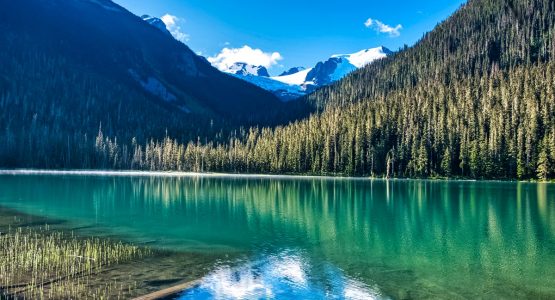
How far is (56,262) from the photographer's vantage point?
27.8 metres

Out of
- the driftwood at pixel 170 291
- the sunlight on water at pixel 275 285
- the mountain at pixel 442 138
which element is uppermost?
the mountain at pixel 442 138

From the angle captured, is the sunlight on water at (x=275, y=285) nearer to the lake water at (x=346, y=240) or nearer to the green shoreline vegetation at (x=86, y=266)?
the lake water at (x=346, y=240)

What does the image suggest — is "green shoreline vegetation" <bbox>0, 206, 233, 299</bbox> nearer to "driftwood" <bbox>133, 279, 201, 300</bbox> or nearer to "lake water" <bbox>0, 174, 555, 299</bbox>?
"driftwood" <bbox>133, 279, 201, 300</bbox>

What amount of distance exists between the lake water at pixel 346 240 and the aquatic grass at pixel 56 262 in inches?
160

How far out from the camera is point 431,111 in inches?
6949

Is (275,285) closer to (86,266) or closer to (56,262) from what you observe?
(86,266)

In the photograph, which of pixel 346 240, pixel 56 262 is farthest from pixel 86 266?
pixel 346 240

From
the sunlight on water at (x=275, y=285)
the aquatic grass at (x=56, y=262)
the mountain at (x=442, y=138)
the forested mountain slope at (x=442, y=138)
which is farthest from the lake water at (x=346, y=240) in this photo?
the forested mountain slope at (x=442, y=138)

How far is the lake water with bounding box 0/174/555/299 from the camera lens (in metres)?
24.5

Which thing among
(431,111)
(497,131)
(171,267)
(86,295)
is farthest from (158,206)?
(431,111)

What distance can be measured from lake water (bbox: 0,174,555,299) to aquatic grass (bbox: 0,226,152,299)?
407cm

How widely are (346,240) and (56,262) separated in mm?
23783

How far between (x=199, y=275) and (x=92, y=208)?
133 feet

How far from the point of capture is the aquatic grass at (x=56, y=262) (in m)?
22.1
